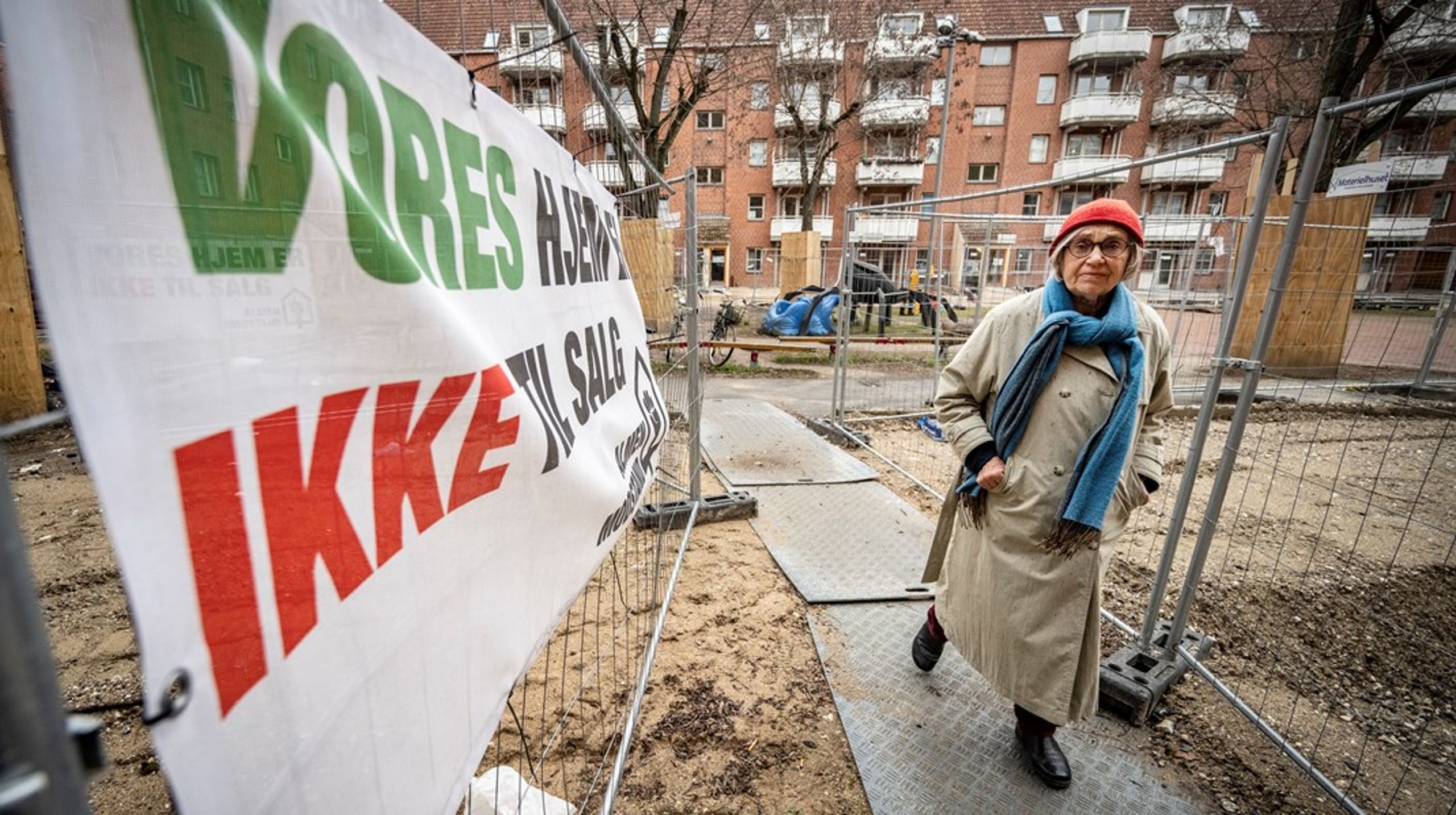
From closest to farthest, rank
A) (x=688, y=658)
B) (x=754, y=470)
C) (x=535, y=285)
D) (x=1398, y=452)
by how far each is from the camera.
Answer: (x=535, y=285) < (x=688, y=658) < (x=754, y=470) < (x=1398, y=452)

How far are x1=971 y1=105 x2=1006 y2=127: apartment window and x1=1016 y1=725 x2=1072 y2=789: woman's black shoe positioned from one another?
34343 mm

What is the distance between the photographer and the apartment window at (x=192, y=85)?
1.91 feet

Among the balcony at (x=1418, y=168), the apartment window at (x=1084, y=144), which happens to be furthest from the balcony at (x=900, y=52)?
the balcony at (x=1418, y=168)

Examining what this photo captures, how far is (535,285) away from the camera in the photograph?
52.7 inches

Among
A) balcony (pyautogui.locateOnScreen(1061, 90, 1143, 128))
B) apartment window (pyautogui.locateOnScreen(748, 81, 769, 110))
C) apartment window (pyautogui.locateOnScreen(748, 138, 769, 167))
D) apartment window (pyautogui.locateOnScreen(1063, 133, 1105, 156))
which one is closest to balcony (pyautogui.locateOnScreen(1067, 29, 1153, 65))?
balcony (pyautogui.locateOnScreen(1061, 90, 1143, 128))

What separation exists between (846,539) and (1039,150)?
34.2 metres

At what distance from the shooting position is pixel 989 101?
1207 inches

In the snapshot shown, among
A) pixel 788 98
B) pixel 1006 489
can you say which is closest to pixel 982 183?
pixel 788 98

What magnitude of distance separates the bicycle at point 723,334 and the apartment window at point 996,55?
2446 centimetres

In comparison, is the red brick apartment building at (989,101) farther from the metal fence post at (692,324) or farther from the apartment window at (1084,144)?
the metal fence post at (692,324)

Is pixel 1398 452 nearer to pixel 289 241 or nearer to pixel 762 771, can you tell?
pixel 762 771

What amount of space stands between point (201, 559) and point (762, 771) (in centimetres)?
206

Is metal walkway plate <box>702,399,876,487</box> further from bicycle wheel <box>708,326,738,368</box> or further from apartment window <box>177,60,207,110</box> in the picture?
apartment window <box>177,60,207,110</box>

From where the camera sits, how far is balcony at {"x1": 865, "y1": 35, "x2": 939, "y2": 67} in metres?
19.6
